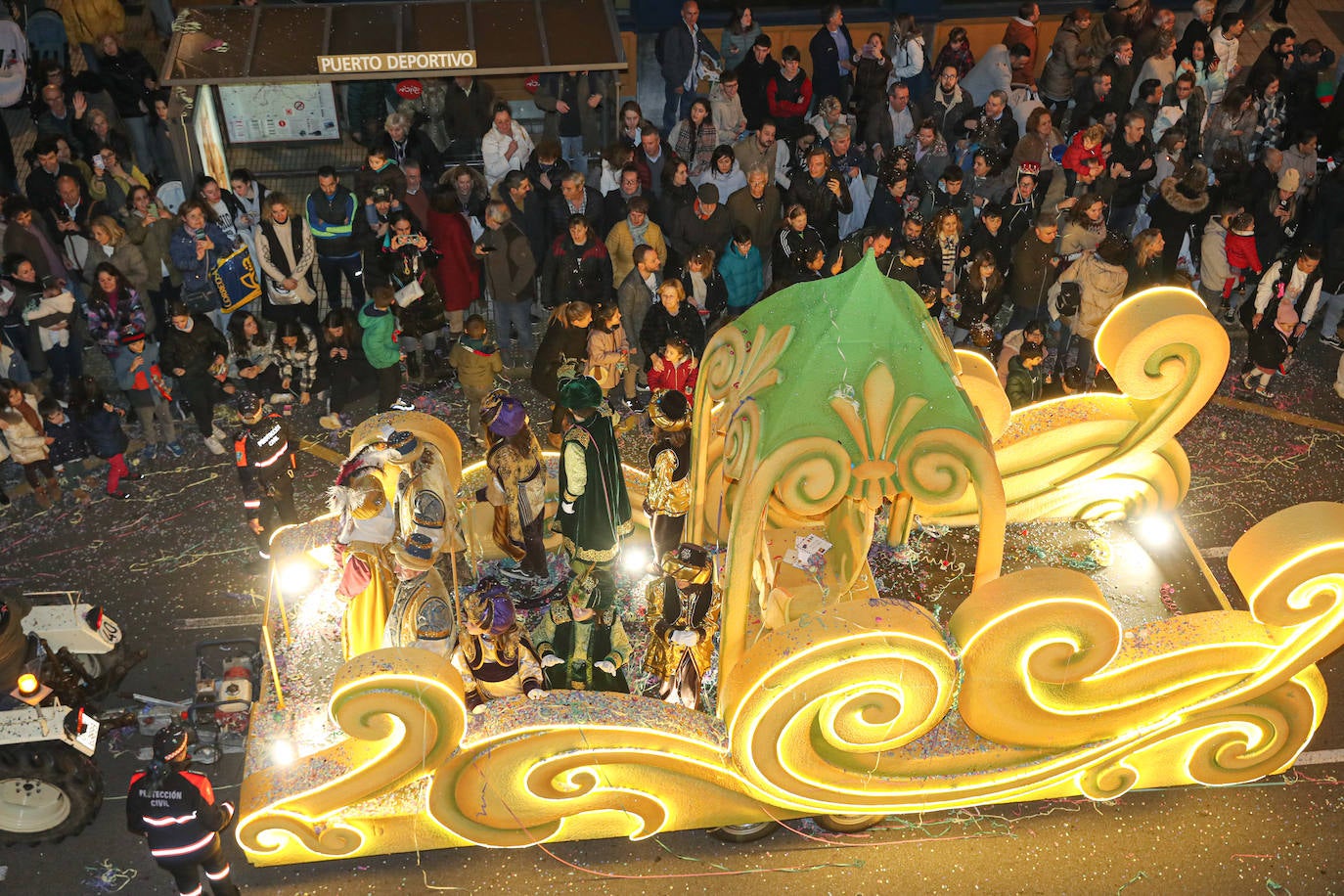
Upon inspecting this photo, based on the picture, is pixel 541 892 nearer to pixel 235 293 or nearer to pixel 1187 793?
pixel 1187 793

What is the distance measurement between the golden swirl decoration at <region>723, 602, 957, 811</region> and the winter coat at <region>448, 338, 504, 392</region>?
4.70 metres

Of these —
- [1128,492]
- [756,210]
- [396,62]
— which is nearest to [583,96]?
[396,62]

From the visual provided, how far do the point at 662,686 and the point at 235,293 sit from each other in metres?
5.89

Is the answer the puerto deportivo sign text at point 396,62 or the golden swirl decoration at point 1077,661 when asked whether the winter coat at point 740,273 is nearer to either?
the puerto deportivo sign text at point 396,62

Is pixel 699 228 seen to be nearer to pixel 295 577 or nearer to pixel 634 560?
pixel 634 560

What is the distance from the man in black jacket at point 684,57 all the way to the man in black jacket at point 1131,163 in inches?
184

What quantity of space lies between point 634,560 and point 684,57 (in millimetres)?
7358

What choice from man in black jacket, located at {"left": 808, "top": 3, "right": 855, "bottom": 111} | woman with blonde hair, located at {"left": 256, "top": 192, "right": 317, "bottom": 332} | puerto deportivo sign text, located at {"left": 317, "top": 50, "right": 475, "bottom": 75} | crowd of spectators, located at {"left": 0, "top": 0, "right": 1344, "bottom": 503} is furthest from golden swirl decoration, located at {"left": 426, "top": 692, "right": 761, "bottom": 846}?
man in black jacket, located at {"left": 808, "top": 3, "right": 855, "bottom": 111}

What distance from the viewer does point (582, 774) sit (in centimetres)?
711

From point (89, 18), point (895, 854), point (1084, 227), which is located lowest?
point (895, 854)

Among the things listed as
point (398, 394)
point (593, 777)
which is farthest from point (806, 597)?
point (398, 394)

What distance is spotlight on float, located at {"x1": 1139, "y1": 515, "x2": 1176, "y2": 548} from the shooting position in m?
9.17

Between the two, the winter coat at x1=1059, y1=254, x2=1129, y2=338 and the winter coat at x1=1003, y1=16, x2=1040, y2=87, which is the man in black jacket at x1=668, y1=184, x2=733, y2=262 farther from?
the winter coat at x1=1003, y1=16, x2=1040, y2=87

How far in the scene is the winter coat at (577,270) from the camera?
11164 millimetres
